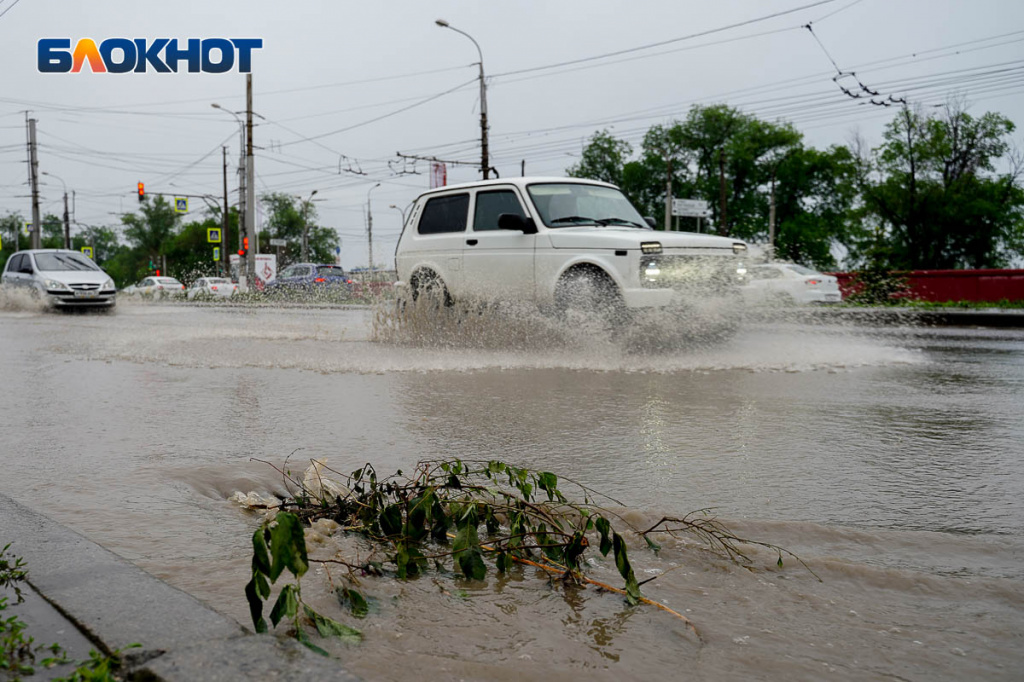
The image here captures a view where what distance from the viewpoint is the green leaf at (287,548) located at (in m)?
2.01

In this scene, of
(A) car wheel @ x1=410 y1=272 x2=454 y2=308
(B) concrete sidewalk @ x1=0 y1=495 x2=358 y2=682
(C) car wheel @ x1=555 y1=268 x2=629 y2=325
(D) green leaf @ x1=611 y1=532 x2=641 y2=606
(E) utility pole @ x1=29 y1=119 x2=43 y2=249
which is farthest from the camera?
(E) utility pole @ x1=29 y1=119 x2=43 y2=249

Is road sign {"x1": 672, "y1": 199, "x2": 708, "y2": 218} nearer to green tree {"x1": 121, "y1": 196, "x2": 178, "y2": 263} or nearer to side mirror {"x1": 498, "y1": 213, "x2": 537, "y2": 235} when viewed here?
side mirror {"x1": 498, "y1": 213, "x2": 537, "y2": 235}

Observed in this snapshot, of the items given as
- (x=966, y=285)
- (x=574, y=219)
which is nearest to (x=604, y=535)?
(x=574, y=219)

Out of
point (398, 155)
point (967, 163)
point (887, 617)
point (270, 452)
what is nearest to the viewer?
point (887, 617)

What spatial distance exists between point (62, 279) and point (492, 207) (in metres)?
14.3

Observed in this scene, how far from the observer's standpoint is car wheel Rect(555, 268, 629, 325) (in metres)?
9.09

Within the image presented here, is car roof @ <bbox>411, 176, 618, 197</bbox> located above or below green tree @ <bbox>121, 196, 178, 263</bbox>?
below

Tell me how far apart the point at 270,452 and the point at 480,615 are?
2.38m

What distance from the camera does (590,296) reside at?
9.26 meters

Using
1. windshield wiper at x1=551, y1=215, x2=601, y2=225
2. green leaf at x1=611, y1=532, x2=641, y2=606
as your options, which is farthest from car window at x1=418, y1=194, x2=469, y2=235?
green leaf at x1=611, y1=532, x2=641, y2=606

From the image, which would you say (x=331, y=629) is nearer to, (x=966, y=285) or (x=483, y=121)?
(x=966, y=285)

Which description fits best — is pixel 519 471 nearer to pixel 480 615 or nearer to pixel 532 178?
pixel 480 615

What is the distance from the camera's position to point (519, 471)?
2986 millimetres

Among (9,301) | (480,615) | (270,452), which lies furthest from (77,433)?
(9,301)
